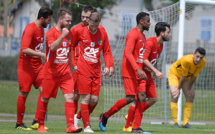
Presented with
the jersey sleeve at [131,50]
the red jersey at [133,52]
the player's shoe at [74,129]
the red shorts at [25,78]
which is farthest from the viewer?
the red shorts at [25,78]

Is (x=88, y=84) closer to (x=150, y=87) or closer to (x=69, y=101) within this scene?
(x=69, y=101)

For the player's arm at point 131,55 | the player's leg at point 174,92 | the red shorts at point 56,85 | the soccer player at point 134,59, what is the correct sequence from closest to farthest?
the red shorts at point 56,85 < the player's arm at point 131,55 < the soccer player at point 134,59 < the player's leg at point 174,92

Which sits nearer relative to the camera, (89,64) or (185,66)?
(89,64)

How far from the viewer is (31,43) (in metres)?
8.17

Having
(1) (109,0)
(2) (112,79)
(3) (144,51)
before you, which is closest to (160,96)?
(2) (112,79)

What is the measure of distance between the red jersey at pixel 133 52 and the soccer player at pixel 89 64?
43 centimetres

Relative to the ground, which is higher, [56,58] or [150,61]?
[56,58]

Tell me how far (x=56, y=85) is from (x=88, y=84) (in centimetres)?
62

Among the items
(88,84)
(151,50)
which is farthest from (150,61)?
(88,84)

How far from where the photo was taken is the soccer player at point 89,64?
7.53 m

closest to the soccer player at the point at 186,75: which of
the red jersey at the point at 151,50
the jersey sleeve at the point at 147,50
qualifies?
the red jersey at the point at 151,50

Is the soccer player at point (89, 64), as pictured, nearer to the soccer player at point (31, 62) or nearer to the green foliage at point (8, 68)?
the soccer player at point (31, 62)

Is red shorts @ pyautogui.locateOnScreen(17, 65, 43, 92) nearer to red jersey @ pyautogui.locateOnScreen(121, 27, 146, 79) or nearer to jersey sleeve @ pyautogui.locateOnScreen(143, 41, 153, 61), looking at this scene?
red jersey @ pyautogui.locateOnScreen(121, 27, 146, 79)

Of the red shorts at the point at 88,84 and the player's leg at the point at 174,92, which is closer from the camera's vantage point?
the red shorts at the point at 88,84
